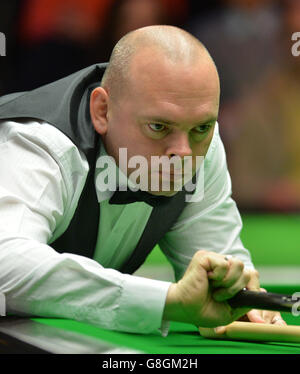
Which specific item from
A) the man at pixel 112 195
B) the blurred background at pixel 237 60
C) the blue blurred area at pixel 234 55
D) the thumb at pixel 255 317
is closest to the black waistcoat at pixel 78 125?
the man at pixel 112 195

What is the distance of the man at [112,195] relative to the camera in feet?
6.73

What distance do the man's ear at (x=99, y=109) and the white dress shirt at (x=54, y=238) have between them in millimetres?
100

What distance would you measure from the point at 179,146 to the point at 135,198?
1.06 ft

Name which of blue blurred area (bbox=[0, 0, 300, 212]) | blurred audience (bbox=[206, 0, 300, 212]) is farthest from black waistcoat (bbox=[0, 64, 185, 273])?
blurred audience (bbox=[206, 0, 300, 212])

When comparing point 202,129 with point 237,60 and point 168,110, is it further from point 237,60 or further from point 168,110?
point 237,60

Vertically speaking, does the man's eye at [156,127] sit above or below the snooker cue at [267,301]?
above

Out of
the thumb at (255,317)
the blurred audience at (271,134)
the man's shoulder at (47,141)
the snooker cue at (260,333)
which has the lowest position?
the snooker cue at (260,333)

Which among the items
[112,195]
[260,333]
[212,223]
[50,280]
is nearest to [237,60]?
[212,223]

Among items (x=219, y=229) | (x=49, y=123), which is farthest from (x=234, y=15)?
(x=49, y=123)

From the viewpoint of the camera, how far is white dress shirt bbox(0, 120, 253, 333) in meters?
2.06

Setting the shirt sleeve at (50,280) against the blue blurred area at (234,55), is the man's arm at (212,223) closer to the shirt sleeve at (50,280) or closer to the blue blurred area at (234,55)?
the shirt sleeve at (50,280)

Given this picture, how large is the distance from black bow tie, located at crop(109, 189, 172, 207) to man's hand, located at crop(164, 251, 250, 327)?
18.8 inches

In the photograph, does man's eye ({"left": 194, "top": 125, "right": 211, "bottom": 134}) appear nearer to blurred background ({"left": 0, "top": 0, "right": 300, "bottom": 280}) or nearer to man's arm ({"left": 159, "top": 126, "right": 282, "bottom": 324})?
man's arm ({"left": 159, "top": 126, "right": 282, "bottom": 324})

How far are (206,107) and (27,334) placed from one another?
2.53 feet
